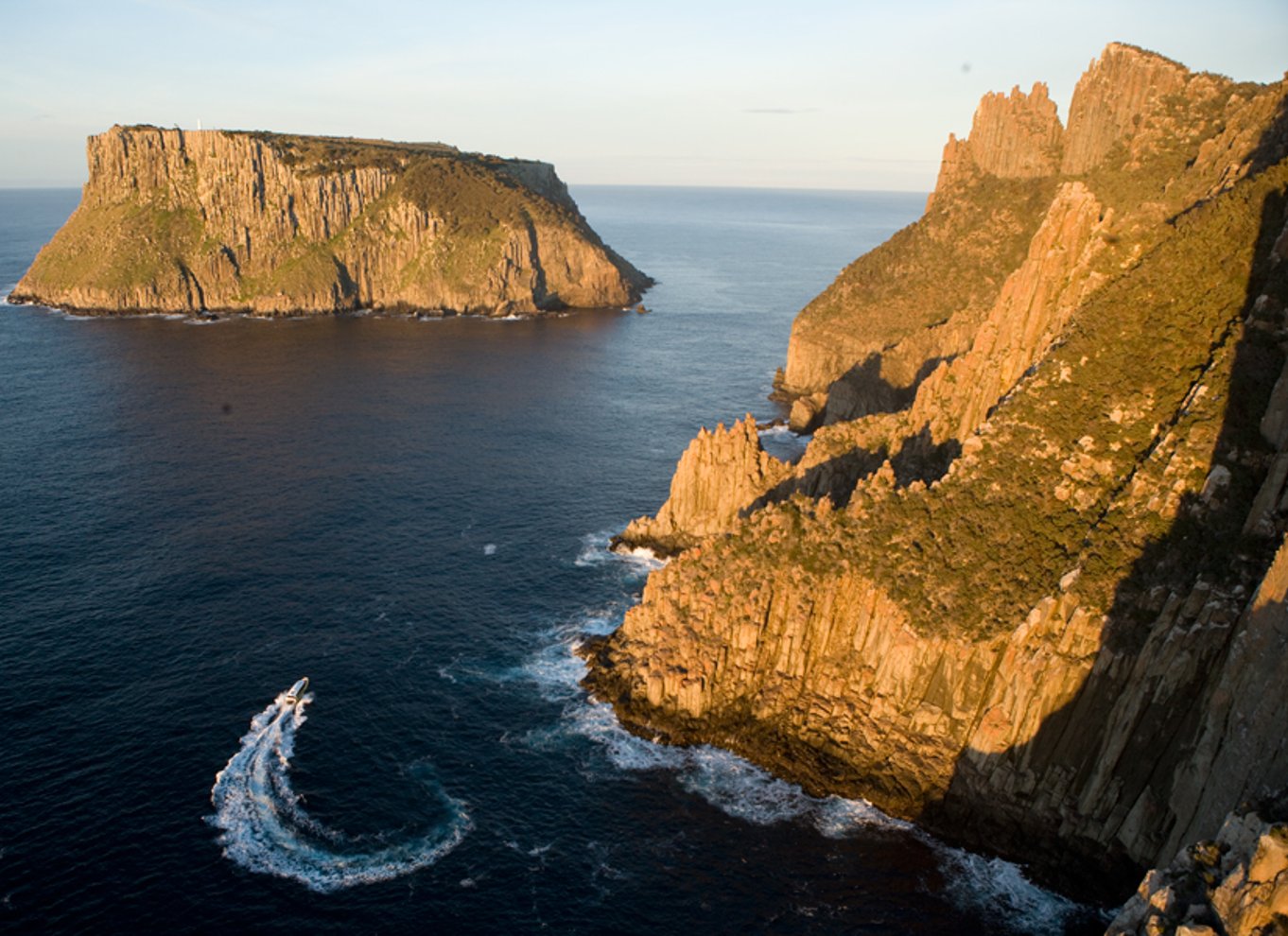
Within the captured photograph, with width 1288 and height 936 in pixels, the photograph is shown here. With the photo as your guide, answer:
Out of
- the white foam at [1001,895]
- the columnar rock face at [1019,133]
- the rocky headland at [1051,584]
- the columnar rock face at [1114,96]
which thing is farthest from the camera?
the columnar rock face at [1019,133]

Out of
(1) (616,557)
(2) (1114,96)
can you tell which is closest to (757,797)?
(1) (616,557)

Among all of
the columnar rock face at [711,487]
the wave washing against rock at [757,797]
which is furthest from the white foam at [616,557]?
the wave washing against rock at [757,797]

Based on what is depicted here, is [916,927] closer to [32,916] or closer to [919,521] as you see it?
[919,521]

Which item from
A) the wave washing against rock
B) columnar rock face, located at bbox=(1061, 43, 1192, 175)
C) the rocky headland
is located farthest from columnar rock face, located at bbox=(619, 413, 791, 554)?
columnar rock face, located at bbox=(1061, 43, 1192, 175)

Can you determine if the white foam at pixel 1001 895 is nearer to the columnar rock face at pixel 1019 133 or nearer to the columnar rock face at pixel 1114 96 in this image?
the columnar rock face at pixel 1114 96

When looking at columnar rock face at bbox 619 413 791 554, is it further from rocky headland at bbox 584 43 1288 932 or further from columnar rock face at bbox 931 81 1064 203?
columnar rock face at bbox 931 81 1064 203

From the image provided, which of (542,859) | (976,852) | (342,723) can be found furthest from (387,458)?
(976,852)

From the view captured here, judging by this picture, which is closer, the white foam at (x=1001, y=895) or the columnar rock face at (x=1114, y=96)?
the white foam at (x=1001, y=895)

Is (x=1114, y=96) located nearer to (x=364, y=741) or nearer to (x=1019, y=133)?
(x=1019, y=133)

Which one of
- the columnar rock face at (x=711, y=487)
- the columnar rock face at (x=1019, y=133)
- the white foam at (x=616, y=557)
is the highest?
the columnar rock face at (x=1019, y=133)
